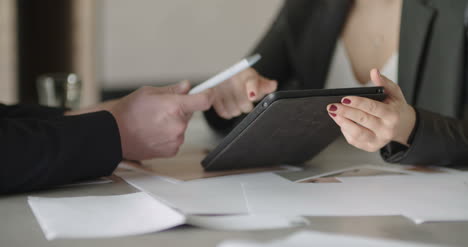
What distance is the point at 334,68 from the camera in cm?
155

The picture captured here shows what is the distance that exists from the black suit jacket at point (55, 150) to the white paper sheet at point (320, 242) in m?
0.32

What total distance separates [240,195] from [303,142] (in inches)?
7.8

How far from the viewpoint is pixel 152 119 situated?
0.83 metres

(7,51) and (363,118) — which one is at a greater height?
(363,118)

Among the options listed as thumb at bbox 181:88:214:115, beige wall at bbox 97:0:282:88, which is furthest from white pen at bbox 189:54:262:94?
beige wall at bbox 97:0:282:88

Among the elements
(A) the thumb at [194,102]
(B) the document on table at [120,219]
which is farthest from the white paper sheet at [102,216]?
(A) the thumb at [194,102]

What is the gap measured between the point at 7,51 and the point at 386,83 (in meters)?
2.04

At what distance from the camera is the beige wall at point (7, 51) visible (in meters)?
2.30

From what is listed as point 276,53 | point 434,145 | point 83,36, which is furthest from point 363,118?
point 83,36

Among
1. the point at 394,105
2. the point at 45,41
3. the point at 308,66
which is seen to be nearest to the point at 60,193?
the point at 394,105

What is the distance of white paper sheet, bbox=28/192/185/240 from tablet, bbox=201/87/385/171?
0.18 meters

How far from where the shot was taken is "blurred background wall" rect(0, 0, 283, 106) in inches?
99.6

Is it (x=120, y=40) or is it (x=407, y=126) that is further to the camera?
(x=120, y=40)

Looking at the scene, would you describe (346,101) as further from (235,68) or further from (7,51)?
(7,51)
